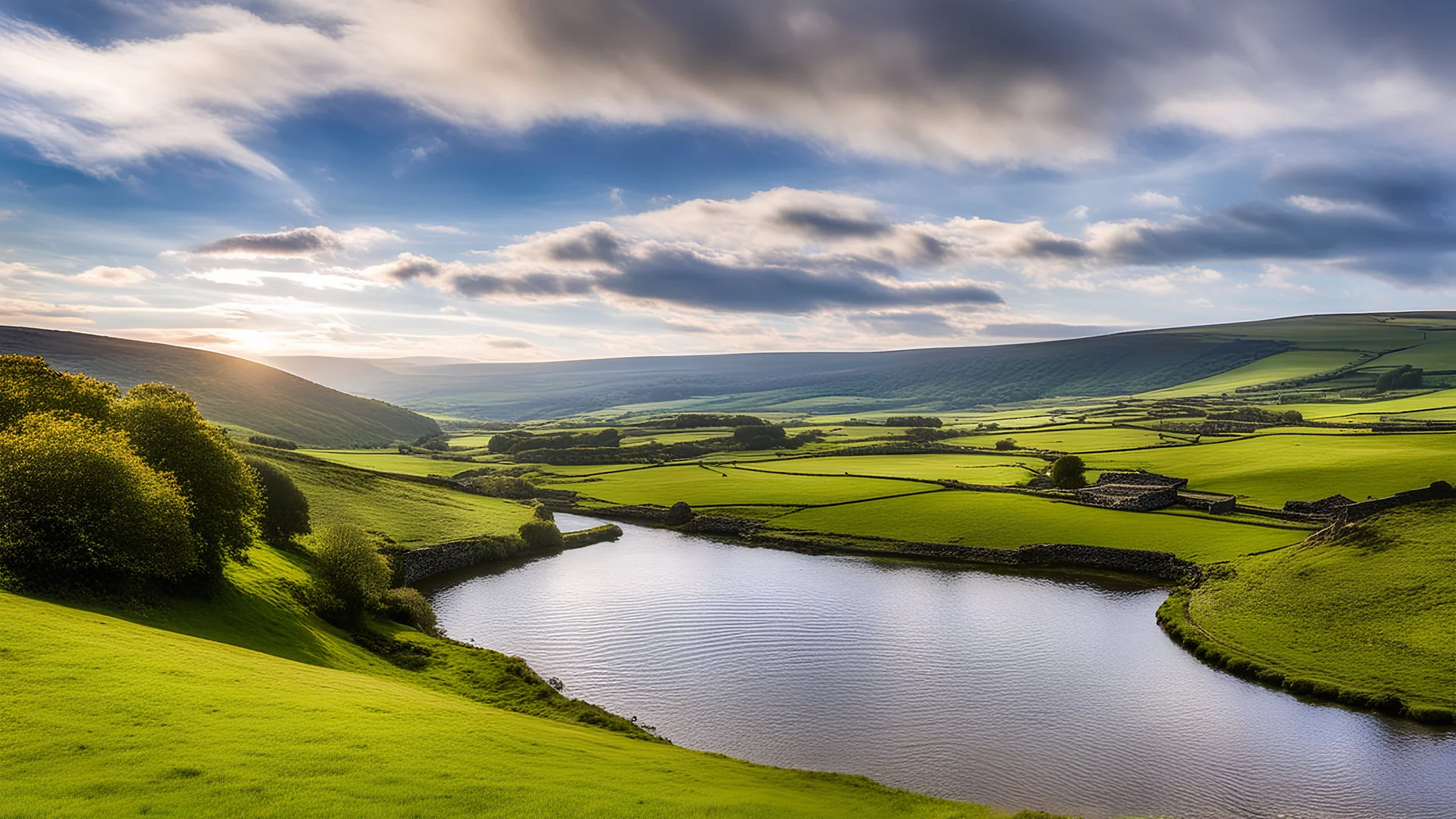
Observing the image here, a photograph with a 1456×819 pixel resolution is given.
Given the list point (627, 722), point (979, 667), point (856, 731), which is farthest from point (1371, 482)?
point (627, 722)

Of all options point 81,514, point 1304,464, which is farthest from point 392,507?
point 1304,464

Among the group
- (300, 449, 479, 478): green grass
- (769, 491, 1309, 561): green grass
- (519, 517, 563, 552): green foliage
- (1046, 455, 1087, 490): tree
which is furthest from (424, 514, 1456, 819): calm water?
(300, 449, 479, 478): green grass

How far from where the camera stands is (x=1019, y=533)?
240ft

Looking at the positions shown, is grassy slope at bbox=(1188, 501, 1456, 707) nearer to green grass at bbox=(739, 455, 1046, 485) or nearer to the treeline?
green grass at bbox=(739, 455, 1046, 485)

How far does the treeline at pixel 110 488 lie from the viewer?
27.4 meters

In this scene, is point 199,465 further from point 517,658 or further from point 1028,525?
point 1028,525

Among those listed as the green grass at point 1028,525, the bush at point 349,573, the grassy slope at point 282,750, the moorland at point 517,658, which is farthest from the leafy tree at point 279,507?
the green grass at point 1028,525

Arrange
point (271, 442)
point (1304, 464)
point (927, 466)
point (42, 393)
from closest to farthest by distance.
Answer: point (42, 393) < point (1304, 464) < point (927, 466) < point (271, 442)

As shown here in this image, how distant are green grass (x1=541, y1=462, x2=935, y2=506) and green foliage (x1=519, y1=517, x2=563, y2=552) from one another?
22.9 meters

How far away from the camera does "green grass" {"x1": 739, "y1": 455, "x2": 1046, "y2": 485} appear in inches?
4001

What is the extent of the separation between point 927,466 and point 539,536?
64.1m

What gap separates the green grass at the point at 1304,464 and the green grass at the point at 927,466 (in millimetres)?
12054

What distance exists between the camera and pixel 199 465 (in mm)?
38219

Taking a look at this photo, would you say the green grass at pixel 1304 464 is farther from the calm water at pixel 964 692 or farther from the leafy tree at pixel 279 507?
the leafy tree at pixel 279 507
